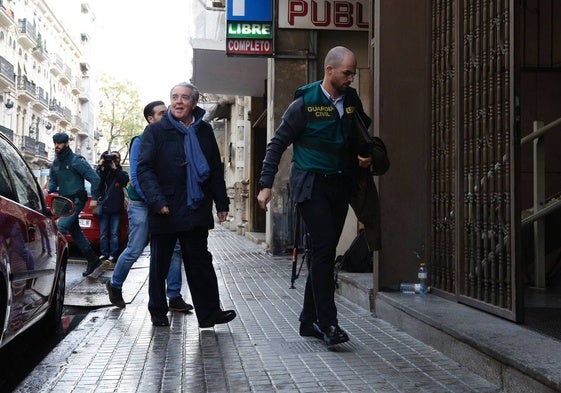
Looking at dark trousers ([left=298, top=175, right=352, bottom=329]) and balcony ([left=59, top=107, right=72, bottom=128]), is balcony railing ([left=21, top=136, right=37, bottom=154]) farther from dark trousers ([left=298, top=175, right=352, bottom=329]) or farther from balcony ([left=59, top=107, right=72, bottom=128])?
dark trousers ([left=298, top=175, right=352, bottom=329])

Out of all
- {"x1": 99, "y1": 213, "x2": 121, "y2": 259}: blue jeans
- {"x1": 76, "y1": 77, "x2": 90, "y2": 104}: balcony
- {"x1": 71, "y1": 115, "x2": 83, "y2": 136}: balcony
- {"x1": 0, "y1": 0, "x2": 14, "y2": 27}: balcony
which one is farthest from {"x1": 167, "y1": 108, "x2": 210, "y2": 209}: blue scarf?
{"x1": 76, "y1": 77, "x2": 90, "y2": 104}: balcony

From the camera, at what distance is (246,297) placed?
805cm

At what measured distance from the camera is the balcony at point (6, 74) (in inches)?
2125

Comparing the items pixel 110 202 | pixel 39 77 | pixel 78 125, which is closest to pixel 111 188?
pixel 110 202

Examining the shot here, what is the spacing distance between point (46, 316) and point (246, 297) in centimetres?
267

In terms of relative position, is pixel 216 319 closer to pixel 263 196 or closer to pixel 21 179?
pixel 263 196

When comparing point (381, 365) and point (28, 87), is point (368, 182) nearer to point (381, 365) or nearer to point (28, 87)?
point (381, 365)

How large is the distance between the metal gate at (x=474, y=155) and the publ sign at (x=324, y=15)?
228 inches

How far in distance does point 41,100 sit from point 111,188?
6104 centimetres

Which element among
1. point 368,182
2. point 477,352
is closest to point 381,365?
point 477,352

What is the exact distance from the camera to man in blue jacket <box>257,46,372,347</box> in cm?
520

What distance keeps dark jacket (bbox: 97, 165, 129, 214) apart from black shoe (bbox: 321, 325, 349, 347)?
7497 mm

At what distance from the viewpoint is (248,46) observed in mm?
12766

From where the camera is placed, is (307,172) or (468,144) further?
(468,144)
